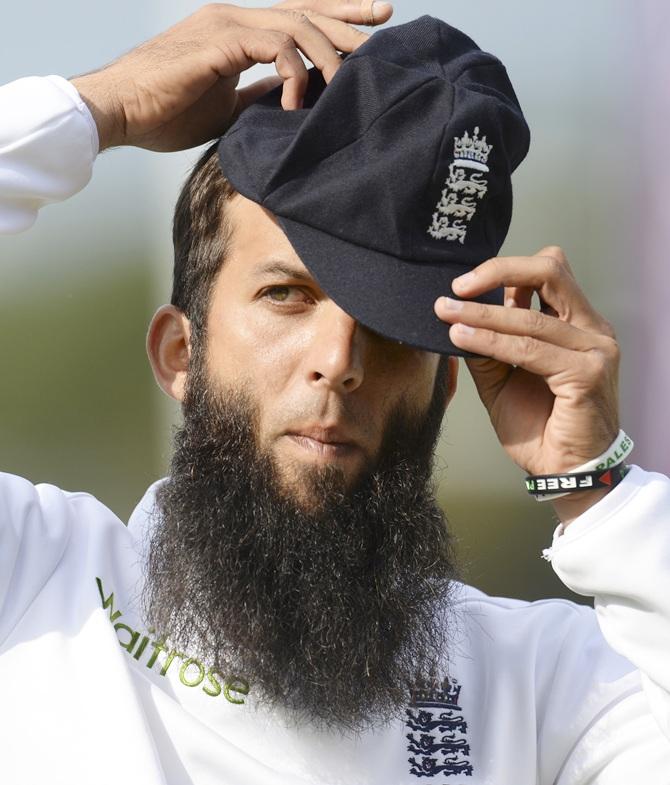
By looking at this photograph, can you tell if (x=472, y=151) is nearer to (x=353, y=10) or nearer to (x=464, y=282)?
(x=464, y=282)

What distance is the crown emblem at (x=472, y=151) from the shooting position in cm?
255

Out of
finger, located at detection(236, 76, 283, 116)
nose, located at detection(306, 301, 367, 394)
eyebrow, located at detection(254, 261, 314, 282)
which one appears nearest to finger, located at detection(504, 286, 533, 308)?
nose, located at detection(306, 301, 367, 394)

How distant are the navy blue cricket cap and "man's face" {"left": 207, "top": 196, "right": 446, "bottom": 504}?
0.30 feet

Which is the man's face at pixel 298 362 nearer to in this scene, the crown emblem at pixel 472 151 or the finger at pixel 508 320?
the finger at pixel 508 320

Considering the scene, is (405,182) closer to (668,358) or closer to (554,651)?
(554,651)

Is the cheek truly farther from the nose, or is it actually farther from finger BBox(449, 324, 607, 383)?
finger BBox(449, 324, 607, 383)

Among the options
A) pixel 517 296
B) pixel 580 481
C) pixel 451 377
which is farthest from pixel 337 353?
pixel 451 377

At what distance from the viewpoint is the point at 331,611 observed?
2.70 meters

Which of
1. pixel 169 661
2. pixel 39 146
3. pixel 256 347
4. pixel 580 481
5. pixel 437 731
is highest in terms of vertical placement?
pixel 39 146


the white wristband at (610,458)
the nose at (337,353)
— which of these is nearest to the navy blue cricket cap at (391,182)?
the nose at (337,353)

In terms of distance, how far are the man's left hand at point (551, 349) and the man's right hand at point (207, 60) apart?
0.61 metres

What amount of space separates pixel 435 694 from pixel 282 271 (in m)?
1.01

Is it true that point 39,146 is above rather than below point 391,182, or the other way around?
above

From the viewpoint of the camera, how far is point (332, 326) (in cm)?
259
